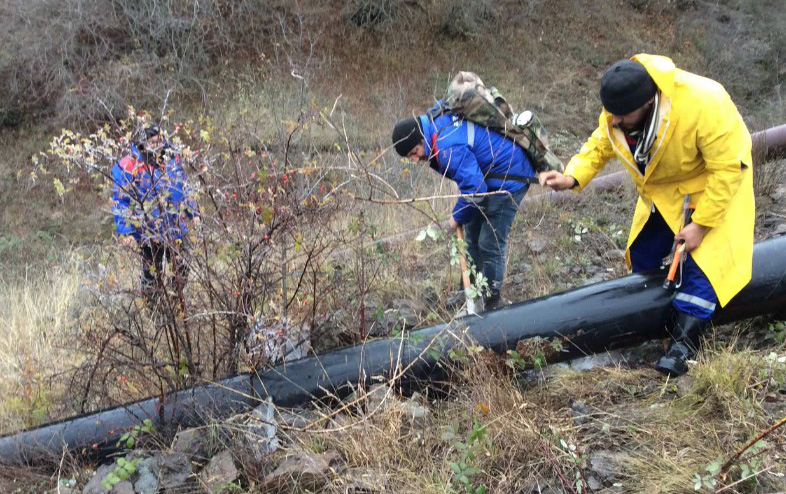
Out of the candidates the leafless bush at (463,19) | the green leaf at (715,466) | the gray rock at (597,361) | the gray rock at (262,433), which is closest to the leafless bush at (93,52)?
the leafless bush at (463,19)

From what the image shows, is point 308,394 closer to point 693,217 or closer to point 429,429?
point 429,429

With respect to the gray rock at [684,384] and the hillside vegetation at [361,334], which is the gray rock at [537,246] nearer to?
the hillside vegetation at [361,334]

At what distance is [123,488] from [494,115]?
2.71 metres

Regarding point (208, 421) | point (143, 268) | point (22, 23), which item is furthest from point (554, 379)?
point (22, 23)

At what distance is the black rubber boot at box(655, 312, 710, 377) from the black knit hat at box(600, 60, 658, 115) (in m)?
1.10

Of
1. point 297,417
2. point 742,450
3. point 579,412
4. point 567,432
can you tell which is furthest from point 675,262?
point 297,417

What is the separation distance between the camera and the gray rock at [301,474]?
2656 millimetres

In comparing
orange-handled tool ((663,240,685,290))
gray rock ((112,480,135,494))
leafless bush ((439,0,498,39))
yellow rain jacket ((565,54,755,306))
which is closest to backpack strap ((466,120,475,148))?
yellow rain jacket ((565,54,755,306))

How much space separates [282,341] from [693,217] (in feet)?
6.85

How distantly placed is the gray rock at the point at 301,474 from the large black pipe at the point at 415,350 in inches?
20.3

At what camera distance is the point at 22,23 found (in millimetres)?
14188

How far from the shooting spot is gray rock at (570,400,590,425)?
2903mm

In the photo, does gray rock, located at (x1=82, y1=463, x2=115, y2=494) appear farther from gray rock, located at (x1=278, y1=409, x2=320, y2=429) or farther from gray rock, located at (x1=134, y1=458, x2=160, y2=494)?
gray rock, located at (x1=278, y1=409, x2=320, y2=429)

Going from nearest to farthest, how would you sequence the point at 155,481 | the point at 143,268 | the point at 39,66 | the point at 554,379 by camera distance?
the point at 155,481 < the point at 554,379 < the point at 143,268 < the point at 39,66
